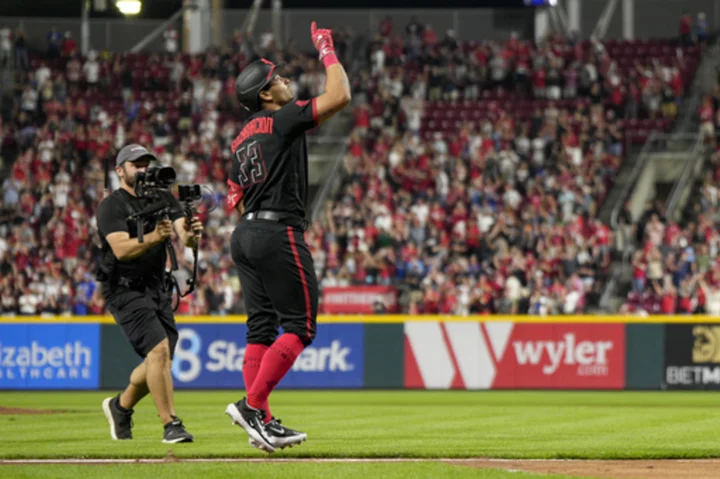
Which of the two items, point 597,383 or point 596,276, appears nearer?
point 597,383

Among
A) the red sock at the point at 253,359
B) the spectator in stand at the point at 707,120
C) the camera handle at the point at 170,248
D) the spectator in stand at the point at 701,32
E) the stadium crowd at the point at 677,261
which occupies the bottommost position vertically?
the stadium crowd at the point at 677,261

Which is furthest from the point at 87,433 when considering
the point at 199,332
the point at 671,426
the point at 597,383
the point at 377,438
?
the point at 597,383

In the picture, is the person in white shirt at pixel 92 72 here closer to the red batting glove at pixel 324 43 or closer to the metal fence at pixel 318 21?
the metal fence at pixel 318 21

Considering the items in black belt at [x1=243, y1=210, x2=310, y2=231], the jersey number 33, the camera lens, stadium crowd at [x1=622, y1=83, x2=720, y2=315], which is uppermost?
the jersey number 33

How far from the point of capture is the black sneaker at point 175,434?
10219mm

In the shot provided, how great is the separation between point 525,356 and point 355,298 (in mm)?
3948

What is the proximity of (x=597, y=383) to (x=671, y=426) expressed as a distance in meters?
10.5

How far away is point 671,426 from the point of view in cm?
1298

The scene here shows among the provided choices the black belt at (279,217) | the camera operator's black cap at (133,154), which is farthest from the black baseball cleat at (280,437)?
the camera operator's black cap at (133,154)

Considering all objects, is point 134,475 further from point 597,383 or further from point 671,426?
point 597,383

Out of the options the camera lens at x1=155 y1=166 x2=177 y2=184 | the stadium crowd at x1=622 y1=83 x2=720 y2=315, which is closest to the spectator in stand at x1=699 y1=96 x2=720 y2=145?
the stadium crowd at x1=622 y1=83 x2=720 y2=315

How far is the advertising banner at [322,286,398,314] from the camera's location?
85.1 ft

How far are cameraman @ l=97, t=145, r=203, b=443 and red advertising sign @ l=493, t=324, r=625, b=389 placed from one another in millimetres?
13293

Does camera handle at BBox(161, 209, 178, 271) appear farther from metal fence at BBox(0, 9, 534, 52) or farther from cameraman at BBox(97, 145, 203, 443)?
metal fence at BBox(0, 9, 534, 52)
